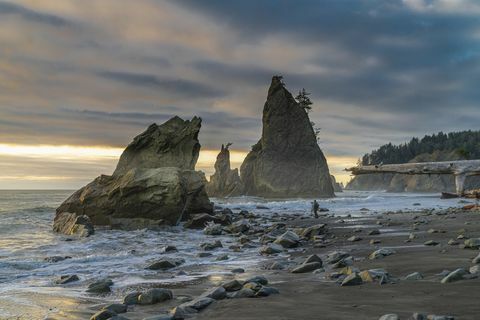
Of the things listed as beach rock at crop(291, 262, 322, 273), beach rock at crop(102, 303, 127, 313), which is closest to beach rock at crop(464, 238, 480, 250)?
beach rock at crop(291, 262, 322, 273)

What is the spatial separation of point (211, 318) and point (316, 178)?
8340 cm

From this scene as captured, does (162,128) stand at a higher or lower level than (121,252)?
higher

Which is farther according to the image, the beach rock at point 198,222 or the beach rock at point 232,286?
the beach rock at point 198,222

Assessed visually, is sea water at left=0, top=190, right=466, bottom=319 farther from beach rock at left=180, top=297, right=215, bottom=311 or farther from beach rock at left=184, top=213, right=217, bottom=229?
beach rock at left=184, top=213, right=217, bottom=229

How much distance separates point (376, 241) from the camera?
11.9 metres

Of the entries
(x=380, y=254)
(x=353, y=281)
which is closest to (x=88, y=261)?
(x=380, y=254)

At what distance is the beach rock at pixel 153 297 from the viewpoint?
577 centimetres

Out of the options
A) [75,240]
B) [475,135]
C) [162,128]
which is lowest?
[75,240]

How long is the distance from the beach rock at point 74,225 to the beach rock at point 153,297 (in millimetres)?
11993

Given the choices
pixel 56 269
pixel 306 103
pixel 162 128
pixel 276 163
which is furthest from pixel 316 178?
pixel 56 269

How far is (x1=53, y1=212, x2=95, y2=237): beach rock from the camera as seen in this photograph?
17.3 m

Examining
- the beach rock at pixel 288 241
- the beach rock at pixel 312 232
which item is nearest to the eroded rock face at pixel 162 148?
the beach rock at pixel 312 232

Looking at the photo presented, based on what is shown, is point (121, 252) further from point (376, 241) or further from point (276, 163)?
point (276, 163)

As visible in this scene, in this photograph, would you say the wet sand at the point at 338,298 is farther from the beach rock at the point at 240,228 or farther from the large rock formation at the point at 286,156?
the large rock formation at the point at 286,156
